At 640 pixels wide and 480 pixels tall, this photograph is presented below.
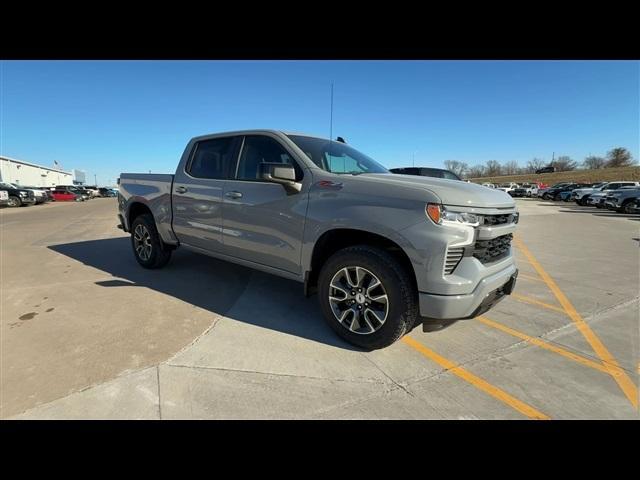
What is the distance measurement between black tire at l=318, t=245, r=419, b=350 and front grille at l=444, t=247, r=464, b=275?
319 mm

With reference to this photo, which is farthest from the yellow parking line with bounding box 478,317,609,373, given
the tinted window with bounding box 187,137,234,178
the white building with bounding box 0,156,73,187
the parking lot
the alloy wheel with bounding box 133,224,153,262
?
the white building with bounding box 0,156,73,187

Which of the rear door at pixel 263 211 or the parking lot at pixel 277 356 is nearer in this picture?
the parking lot at pixel 277 356

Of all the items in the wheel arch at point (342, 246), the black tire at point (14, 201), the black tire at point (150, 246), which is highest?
the wheel arch at point (342, 246)

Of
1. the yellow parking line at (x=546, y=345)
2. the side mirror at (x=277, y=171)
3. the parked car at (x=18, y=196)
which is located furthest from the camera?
the parked car at (x=18, y=196)

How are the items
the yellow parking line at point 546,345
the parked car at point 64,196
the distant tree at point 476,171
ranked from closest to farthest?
the yellow parking line at point 546,345 < the parked car at point 64,196 < the distant tree at point 476,171

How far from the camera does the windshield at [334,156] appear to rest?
357 cm

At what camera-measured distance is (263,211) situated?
359 centimetres

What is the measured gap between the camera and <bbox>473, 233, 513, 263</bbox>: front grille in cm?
273

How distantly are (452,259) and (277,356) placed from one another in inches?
65.2

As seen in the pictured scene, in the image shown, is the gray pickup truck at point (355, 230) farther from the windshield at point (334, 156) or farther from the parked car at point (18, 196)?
the parked car at point (18, 196)

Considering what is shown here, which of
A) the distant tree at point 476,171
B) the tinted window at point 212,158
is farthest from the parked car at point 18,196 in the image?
the distant tree at point 476,171

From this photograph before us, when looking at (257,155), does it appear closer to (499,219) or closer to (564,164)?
(499,219)

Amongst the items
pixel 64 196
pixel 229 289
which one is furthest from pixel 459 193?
pixel 64 196

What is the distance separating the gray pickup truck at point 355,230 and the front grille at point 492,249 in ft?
0.03
